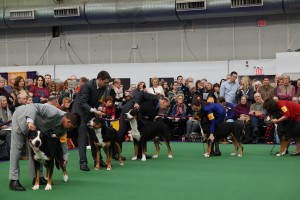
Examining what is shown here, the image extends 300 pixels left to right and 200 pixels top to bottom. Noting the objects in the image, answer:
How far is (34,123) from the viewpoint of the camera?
5.76 metres

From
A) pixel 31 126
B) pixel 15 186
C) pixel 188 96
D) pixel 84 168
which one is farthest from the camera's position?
pixel 188 96

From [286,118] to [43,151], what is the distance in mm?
4658

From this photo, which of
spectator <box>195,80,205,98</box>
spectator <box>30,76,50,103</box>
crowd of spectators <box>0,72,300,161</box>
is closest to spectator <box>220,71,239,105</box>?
crowd of spectators <box>0,72,300,161</box>

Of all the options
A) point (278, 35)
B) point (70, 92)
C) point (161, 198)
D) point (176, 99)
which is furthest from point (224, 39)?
point (161, 198)

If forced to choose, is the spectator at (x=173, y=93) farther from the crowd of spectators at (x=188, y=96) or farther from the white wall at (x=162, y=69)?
the white wall at (x=162, y=69)

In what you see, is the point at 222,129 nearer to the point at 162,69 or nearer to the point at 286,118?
the point at 286,118

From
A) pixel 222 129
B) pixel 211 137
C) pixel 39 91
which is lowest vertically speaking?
pixel 211 137

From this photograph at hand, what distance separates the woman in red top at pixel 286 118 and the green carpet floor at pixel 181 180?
0.39m

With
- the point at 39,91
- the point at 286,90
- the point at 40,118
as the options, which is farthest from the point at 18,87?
the point at 286,90

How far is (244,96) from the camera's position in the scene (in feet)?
37.8

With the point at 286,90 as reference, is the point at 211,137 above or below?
below

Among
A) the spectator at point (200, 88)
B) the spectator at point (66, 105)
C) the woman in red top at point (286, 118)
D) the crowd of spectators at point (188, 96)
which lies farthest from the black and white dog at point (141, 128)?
the spectator at point (200, 88)

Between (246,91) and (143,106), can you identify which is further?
(246,91)

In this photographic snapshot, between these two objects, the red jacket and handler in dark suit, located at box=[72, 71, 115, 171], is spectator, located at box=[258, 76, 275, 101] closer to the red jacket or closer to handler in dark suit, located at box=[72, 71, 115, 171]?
the red jacket
